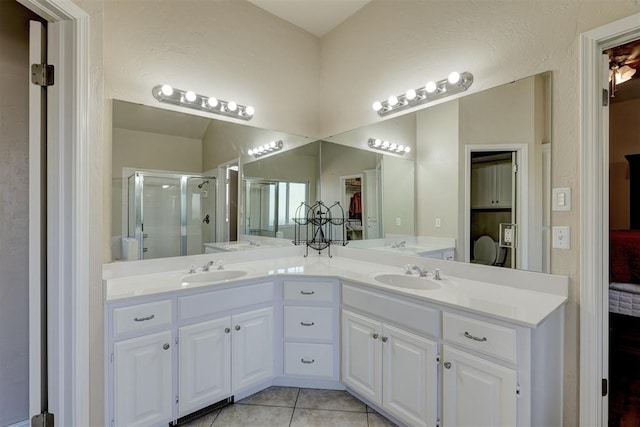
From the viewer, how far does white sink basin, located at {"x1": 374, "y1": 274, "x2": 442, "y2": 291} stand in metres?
1.86

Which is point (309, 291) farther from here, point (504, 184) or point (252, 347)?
point (504, 184)

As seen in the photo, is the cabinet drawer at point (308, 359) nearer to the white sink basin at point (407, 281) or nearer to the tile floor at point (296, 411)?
the tile floor at point (296, 411)

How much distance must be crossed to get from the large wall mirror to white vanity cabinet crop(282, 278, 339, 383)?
0.67m

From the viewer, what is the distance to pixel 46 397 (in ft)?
4.34

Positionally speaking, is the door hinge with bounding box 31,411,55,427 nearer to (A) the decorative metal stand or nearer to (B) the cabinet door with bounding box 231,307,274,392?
(B) the cabinet door with bounding box 231,307,274,392

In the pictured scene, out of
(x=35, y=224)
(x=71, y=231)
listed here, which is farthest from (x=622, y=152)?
(x=35, y=224)

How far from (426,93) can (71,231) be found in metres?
2.13

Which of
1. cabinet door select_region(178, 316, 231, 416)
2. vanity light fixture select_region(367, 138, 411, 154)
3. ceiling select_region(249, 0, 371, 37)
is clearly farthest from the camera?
ceiling select_region(249, 0, 371, 37)

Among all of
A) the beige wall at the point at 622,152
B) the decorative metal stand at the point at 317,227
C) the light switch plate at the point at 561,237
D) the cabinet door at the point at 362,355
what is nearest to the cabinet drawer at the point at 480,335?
the cabinet door at the point at 362,355

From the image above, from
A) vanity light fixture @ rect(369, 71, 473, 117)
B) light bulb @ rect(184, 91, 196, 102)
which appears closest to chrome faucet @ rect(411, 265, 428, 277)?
vanity light fixture @ rect(369, 71, 473, 117)

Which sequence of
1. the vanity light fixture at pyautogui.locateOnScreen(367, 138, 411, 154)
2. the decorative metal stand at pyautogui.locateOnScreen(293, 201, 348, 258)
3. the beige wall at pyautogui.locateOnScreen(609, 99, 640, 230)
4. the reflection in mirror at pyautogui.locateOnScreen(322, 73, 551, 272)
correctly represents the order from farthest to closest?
the beige wall at pyautogui.locateOnScreen(609, 99, 640, 230) < the decorative metal stand at pyautogui.locateOnScreen(293, 201, 348, 258) < the vanity light fixture at pyautogui.locateOnScreen(367, 138, 411, 154) < the reflection in mirror at pyautogui.locateOnScreen(322, 73, 551, 272)

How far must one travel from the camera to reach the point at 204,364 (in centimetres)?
171

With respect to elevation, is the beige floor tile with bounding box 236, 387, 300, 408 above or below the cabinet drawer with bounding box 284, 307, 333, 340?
below

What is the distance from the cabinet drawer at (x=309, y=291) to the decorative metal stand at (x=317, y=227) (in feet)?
2.51
